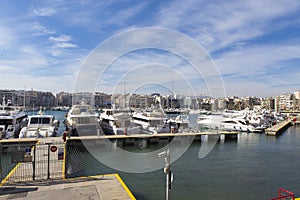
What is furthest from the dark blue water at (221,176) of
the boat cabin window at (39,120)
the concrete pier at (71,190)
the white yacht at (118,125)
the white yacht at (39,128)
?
the boat cabin window at (39,120)

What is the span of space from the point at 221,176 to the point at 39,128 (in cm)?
1666

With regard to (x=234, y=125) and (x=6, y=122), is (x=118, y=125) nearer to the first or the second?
(x=6, y=122)

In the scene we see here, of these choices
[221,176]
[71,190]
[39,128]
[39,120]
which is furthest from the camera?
[39,120]

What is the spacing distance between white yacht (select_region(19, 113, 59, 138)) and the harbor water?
5.58m

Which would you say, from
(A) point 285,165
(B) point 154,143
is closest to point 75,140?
(B) point 154,143

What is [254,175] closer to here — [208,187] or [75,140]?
[208,187]

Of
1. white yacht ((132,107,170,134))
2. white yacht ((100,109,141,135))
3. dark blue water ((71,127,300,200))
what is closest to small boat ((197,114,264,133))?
white yacht ((132,107,170,134))

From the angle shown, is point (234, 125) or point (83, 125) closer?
point (83, 125)

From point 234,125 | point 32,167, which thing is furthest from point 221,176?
point 234,125

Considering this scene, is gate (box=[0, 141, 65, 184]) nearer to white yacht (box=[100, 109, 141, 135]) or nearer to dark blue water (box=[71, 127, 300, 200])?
dark blue water (box=[71, 127, 300, 200])

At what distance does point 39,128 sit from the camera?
21.1m

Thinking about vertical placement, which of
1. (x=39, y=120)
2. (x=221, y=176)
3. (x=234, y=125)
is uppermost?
(x=39, y=120)

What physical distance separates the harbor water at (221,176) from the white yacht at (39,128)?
558 cm

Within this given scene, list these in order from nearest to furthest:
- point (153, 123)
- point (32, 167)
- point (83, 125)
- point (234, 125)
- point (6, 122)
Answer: point (32, 167), point (6, 122), point (83, 125), point (153, 123), point (234, 125)
